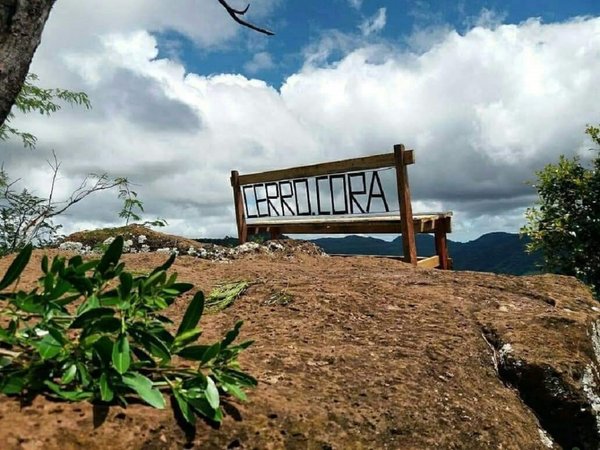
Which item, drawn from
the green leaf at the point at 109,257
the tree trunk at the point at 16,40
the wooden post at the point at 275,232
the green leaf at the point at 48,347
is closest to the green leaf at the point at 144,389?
the green leaf at the point at 48,347

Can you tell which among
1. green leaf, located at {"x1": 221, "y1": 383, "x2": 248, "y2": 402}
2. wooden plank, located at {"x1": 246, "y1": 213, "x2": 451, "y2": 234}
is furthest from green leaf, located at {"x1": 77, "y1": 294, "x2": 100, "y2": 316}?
wooden plank, located at {"x1": 246, "y1": 213, "x2": 451, "y2": 234}

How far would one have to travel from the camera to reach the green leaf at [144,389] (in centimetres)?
163

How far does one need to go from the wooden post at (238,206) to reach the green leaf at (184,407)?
1034 cm

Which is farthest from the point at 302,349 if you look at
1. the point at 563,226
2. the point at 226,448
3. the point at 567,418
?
the point at 563,226

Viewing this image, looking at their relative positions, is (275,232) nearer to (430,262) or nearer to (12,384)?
(430,262)

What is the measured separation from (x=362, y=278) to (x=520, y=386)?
4.83 feet

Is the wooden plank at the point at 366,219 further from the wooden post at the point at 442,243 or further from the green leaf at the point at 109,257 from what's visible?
the green leaf at the point at 109,257

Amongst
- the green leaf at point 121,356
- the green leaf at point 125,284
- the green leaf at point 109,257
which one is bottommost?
the green leaf at point 121,356

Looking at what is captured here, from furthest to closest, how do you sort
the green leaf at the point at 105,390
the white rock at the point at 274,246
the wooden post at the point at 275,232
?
the wooden post at the point at 275,232 < the white rock at the point at 274,246 < the green leaf at the point at 105,390

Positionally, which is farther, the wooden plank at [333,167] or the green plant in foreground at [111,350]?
the wooden plank at [333,167]

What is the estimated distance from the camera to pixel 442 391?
2.34 metres

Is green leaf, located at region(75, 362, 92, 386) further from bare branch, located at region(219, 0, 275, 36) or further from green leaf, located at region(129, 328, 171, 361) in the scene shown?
bare branch, located at region(219, 0, 275, 36)

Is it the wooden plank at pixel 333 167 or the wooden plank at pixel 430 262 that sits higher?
the wooden plank at pixel 333 167

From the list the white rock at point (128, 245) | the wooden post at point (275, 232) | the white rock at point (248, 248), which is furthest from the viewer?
the wooden post at point (275, 232)
